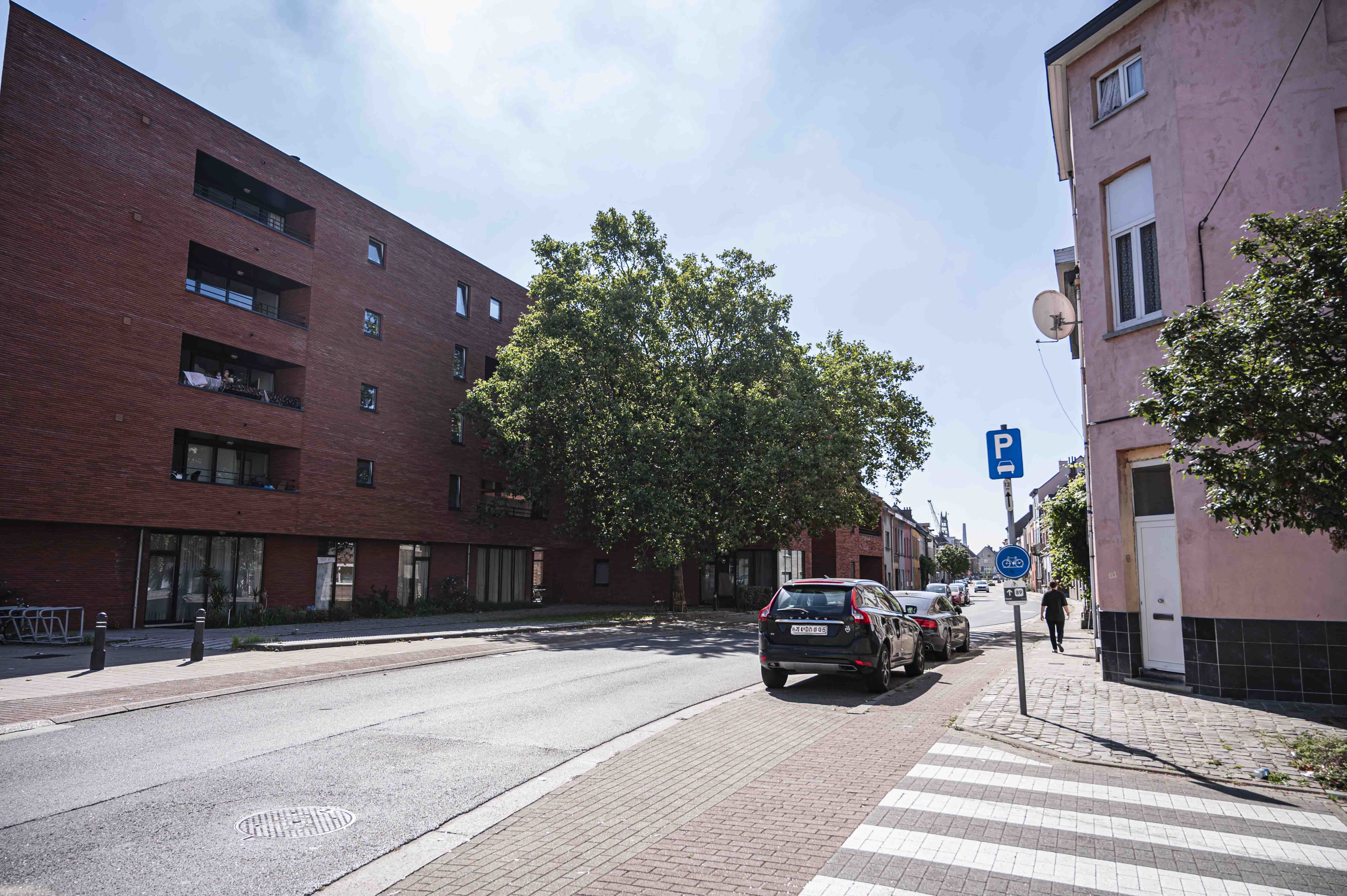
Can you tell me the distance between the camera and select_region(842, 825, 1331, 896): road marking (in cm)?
419

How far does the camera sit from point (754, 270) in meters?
32.4

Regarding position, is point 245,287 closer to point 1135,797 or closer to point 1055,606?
point 1055,606

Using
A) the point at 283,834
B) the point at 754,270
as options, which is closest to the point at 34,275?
the point at 283,834

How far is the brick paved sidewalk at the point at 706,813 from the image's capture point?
14.1ft

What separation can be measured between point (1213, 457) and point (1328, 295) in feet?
5.17

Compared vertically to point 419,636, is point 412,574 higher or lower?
higher

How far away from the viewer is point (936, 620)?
16.5 metres

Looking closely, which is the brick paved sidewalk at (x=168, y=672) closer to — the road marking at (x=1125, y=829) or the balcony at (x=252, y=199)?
the road marking at (x=1125, y=829)

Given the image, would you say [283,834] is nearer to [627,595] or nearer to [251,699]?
[251,699]

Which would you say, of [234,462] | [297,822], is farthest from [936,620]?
[234,462]

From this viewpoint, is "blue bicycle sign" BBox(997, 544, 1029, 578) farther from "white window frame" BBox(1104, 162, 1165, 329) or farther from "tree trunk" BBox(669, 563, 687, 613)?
"tree trunk" BBox(669, 563, 687, 613)

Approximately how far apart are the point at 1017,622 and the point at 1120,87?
341 inches

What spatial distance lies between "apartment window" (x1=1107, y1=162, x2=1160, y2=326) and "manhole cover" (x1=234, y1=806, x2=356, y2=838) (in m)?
11.7

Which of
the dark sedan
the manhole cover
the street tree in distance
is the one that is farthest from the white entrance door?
the street tree in distance
